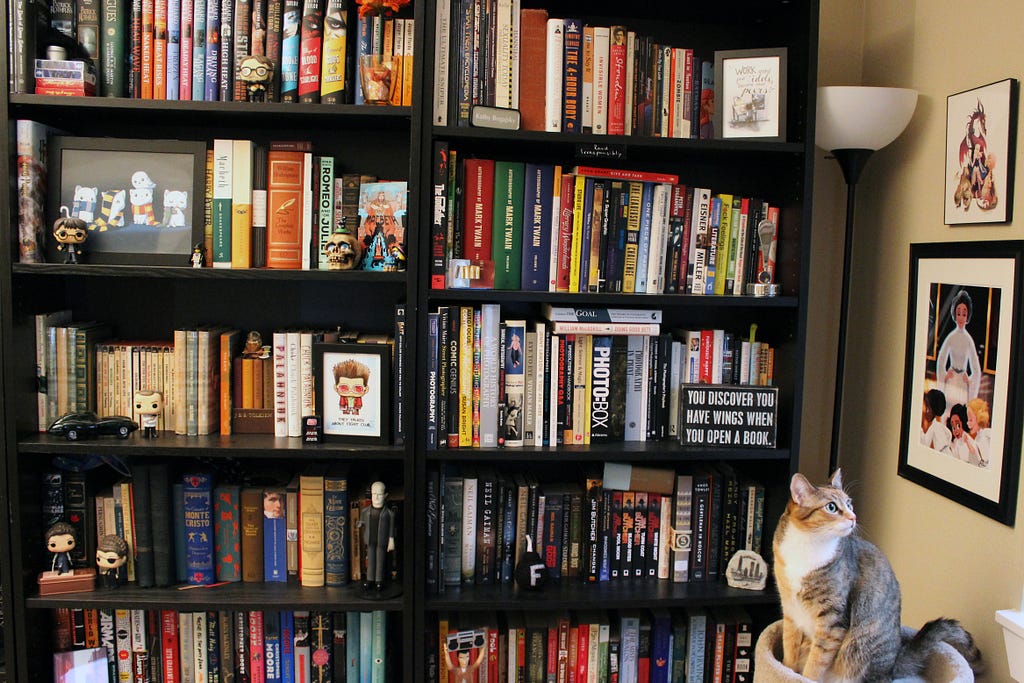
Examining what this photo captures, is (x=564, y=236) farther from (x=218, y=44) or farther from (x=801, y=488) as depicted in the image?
(x=218, y=44)

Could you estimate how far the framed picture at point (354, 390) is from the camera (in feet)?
5.83

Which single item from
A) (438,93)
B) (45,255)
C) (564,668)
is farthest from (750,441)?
(45,255)

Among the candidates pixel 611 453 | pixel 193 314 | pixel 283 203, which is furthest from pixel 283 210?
pixel 611 453

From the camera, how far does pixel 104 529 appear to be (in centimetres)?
182

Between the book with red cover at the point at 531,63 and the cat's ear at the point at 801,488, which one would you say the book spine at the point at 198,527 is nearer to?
the book with red cover at the point at 531,63

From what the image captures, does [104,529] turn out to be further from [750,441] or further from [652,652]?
[750,441]

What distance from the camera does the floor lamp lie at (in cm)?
174

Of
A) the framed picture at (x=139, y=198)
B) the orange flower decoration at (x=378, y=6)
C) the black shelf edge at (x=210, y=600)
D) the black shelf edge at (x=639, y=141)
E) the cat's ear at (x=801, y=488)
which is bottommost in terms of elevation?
the black shelf edge at (x=210, y=600)

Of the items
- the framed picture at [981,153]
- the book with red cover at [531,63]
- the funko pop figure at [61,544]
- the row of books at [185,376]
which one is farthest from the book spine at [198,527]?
the framed picture at [981,153]

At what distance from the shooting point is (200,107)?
65.6 inches

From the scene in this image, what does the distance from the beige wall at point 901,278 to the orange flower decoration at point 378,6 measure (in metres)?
1.07

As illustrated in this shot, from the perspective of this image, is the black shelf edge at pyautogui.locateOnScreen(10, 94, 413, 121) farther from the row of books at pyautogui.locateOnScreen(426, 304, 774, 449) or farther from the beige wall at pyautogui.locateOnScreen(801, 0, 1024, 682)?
the beige wall at pyautogui.locateOnScreen(801, 0, 1024, 682)

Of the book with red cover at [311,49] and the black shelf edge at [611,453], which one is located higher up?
the book with red cover at [311,49]

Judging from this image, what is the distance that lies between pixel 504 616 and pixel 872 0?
1749 millimetres
